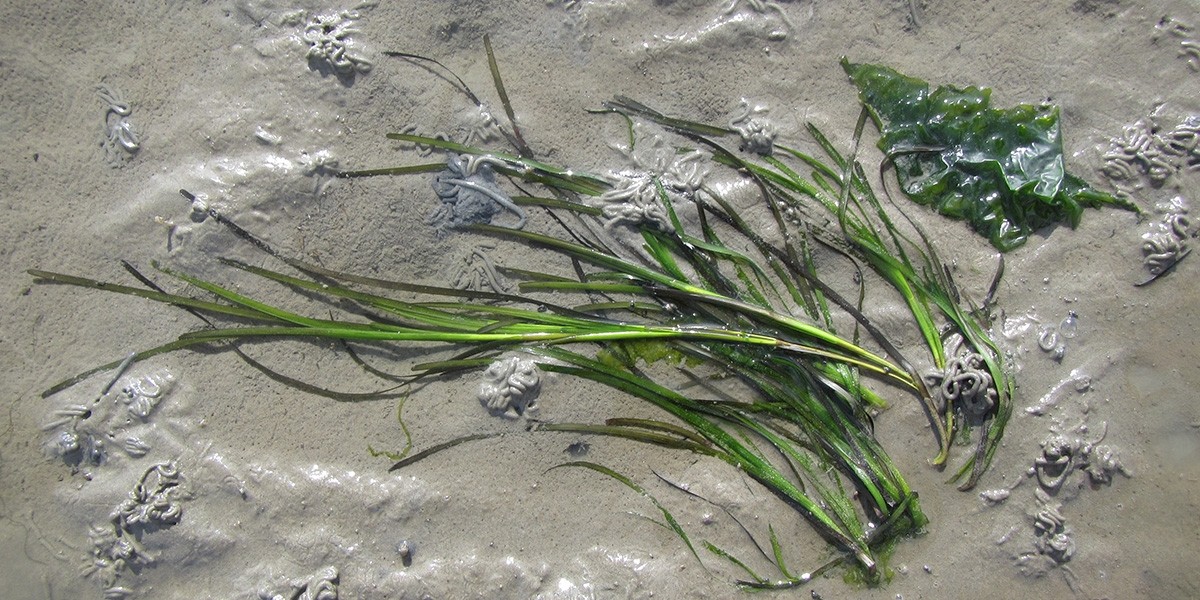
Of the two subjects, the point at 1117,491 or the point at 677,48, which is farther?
the point at 677,48

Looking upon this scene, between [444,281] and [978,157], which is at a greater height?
[978,157]

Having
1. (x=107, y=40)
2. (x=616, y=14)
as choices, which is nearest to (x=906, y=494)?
(x=616, y=14)

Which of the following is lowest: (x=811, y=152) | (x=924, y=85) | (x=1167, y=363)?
(x=1167, y=363)

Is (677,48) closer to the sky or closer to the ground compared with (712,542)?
closer to the sky

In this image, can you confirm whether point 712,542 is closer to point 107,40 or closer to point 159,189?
point 159,189
